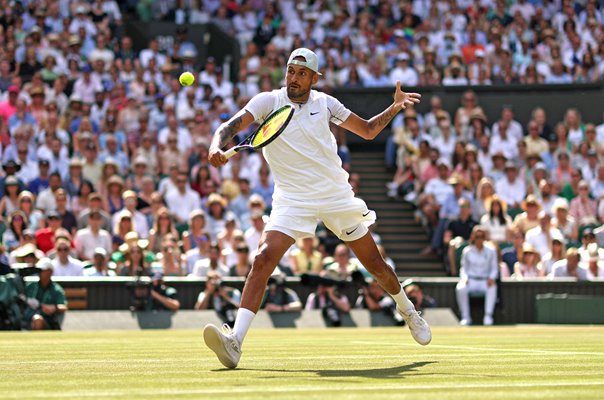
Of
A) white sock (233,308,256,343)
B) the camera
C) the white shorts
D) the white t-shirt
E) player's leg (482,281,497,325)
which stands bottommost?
player's leg (482,281,497,325)

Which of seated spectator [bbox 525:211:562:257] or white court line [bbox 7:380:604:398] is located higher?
white court line [bbox 7:380:604:398]

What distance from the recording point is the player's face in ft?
29.8

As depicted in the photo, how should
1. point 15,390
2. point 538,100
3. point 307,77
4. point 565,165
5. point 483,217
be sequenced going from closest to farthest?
point 15,390 < point 307,77 < point 483,217 < point 565,165 < point 538,100

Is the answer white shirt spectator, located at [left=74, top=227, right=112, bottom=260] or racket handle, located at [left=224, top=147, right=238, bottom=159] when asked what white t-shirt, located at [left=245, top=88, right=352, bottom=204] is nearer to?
racket handle, located at [left=224, top=147, right=238, bottom=159]

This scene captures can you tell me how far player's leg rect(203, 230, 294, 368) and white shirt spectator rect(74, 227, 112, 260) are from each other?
1044 centimetres

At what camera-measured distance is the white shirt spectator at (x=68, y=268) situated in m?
17.8

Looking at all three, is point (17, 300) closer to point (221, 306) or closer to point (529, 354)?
point (221, 306)

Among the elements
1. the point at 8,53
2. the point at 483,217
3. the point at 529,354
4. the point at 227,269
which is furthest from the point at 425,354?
the point at 8,53

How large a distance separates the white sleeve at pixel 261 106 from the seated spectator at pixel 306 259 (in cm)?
1003

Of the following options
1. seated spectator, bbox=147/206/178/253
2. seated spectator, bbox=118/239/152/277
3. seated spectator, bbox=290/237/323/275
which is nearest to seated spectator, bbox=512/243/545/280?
seated spectator, bbox=290/237/323/275

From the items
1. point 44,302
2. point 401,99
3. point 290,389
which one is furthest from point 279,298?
point 290,389

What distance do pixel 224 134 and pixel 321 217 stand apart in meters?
1.03

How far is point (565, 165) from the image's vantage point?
2323 cm

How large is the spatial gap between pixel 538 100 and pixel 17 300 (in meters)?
13.8
